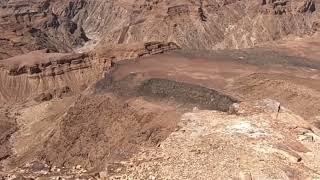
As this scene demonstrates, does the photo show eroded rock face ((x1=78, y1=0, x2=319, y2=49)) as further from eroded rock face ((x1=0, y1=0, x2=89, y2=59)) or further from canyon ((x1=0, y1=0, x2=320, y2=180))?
canyon ((x1=0, y1=0, x2=320, y2=180))

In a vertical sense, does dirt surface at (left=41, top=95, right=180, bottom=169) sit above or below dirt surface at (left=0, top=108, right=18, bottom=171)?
above

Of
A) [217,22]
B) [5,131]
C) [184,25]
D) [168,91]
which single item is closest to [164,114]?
[168,91]

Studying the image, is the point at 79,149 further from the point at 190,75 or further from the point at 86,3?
the point at 86,3

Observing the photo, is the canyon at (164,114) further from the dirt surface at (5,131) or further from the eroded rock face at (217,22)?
the eroded rock face at (217,22)

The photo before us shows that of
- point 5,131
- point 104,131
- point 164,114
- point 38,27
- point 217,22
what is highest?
point 164,114

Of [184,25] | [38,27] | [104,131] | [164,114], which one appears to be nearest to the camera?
[164,114]

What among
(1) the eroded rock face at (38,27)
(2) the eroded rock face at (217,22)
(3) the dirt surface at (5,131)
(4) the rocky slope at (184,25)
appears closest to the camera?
(3) the dirt surface at (5,131)

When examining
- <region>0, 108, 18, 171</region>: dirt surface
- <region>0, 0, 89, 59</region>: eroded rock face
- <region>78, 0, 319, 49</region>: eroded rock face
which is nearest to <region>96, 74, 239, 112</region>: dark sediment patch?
<region>0, 108, 18, 171</region>: dirt surface

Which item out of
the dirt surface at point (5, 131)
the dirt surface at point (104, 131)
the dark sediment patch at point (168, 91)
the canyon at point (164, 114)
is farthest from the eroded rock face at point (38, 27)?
the dirt surface at point (104, 131)

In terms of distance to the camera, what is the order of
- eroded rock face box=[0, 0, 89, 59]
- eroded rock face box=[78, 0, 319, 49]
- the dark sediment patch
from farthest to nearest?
1. eroded rock face box=[78, 0, 319, 49]
2. eroded rock face box=[0, 0, 89, 59]
3. the dark sediment patch

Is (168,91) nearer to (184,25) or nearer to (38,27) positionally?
(184,25)

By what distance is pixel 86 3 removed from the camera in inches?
6481

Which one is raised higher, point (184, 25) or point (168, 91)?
point (168, 91)

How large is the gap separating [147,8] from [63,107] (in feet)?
241
